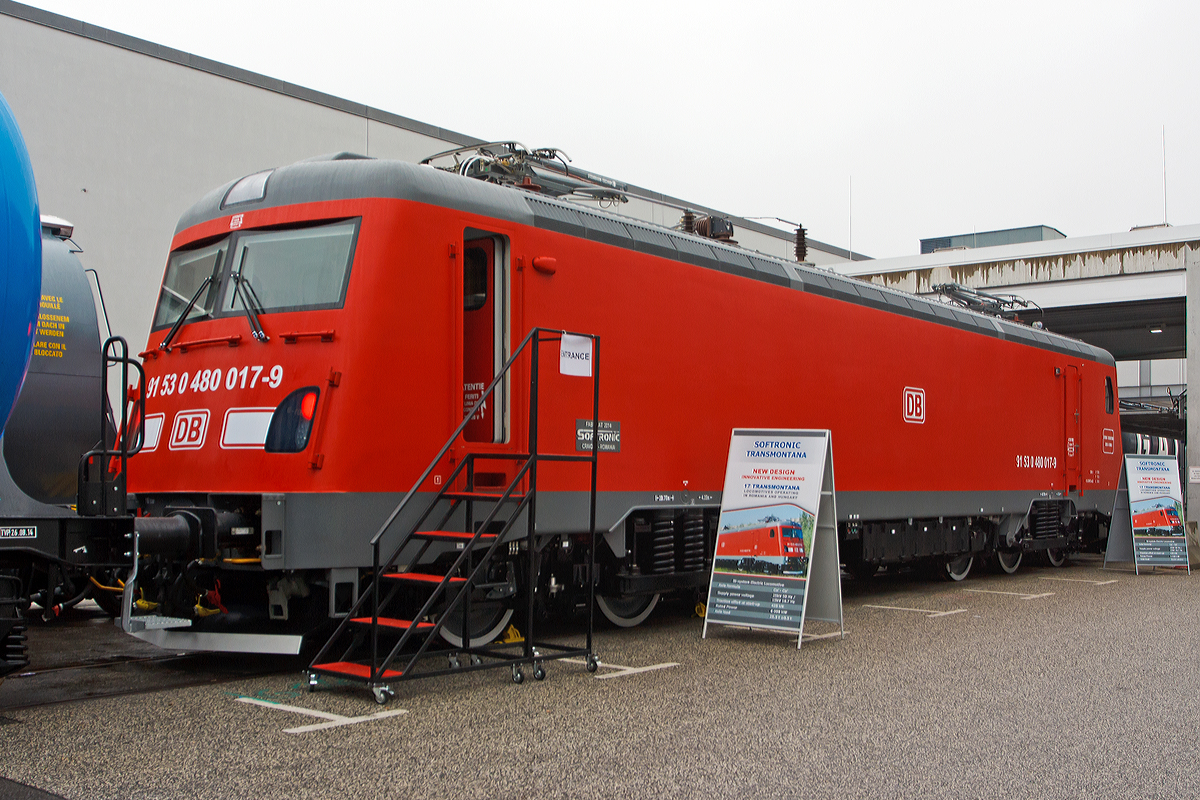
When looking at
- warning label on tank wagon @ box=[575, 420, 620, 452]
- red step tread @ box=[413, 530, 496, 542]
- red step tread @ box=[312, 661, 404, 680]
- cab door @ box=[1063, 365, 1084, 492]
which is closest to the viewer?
red step tread @ box=[312, 661, 404, 680]

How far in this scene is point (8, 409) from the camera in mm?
5082

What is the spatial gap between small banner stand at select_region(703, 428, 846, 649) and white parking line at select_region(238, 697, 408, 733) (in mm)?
3304

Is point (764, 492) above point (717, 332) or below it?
below

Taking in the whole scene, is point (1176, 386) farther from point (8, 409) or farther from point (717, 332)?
point (8, 409)

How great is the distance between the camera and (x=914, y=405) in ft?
38.9

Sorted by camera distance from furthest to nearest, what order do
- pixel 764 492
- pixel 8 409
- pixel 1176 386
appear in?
pixel 1176 386
pixel 764 492
pixel 8 409

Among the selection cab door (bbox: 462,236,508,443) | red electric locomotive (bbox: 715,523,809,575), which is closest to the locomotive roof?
cab door (bbox: 462,236,508,443)

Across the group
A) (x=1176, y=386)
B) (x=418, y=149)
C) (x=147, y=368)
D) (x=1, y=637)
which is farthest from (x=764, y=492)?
(x=1176, y=386)

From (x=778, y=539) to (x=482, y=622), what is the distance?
2459 mm

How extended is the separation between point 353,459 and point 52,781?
8.11 ft

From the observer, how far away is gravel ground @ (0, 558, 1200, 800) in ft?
14.8

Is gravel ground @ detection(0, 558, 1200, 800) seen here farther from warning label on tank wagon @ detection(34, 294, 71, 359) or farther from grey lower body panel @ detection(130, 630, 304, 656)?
warning label on tank wagon @ detection(34, 294, 71, 359)

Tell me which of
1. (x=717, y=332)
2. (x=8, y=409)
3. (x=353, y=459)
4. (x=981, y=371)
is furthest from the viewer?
(x=981, y=371)

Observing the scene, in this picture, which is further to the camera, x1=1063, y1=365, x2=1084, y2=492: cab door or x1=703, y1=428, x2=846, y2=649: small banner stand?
x1=1063, y1=365, x2=1084, y2=492: cab door
